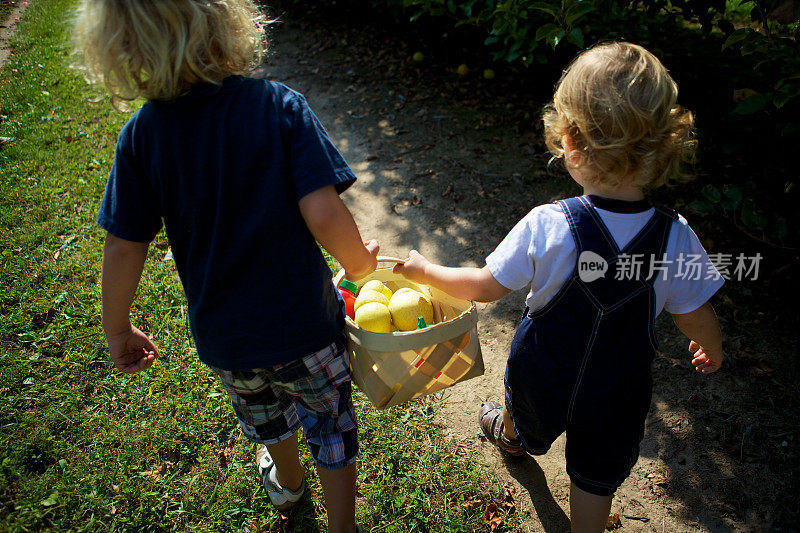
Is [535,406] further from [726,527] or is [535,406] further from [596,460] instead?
[726,527]

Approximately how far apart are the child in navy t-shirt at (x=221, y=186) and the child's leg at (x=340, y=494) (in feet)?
1.40

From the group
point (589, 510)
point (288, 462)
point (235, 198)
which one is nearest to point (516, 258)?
point (235, 198)

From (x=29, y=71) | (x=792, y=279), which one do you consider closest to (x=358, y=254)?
(x=792, y=279)

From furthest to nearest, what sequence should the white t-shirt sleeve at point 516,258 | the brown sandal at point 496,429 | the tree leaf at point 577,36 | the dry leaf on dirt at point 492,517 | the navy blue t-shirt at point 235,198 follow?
the tree leaf at point 577,36
the brown sandal at point 496,429
the dry leaf on dirt at point 492,517
the white t-shirt sleeve at point 516,258
the navy blue t-shirt at point 235,198

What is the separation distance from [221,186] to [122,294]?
0.50 metres

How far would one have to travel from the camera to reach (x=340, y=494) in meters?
1.92

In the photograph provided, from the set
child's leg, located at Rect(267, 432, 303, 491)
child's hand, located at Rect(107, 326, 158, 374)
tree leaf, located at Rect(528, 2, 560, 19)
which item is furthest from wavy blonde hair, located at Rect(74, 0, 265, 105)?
tree leaf, located at Rect(528, 2, 560, 19)

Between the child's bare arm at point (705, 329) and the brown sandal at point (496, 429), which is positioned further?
the brown sandal at point (496, 429)

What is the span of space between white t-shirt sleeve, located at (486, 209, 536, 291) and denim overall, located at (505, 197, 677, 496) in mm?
116

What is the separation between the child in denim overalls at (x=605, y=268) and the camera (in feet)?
5.04

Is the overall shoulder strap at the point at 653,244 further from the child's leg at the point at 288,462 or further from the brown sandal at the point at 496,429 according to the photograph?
the child's leg at the point at 288,462

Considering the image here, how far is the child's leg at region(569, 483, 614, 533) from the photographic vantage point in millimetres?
1871

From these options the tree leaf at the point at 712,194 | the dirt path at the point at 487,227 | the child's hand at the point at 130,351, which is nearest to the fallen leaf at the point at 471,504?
the dirt path at the point at 487,227

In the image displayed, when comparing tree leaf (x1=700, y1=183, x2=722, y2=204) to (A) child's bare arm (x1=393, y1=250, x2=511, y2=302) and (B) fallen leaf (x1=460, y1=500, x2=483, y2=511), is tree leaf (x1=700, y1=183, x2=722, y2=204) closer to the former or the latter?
(A) child's bare arm (x1=393, y1=250, x2=511, y2=302)
